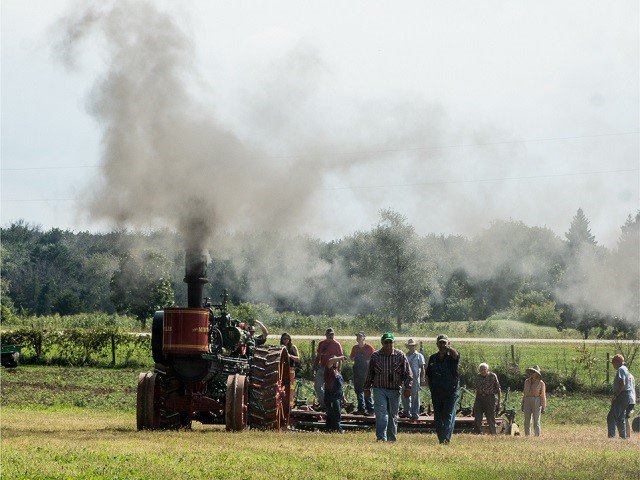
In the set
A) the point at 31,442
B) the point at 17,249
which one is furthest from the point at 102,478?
the point at 17,249

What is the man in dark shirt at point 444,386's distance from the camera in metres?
15.4

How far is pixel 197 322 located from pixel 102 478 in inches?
225

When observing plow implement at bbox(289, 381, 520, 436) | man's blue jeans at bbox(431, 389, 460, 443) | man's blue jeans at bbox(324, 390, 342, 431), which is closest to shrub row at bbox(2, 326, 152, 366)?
plow implement at bbox(289, 381, 520, 436)

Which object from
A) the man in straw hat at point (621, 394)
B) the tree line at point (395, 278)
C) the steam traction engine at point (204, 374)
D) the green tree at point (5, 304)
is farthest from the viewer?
the green tree at point (5, 304)

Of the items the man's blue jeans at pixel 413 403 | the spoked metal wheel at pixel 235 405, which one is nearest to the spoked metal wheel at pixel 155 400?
the spoked metal wheel at pixel 235 405

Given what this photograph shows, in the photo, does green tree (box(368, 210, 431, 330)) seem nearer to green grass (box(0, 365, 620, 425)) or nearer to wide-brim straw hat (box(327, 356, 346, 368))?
green grass (box(0, 365, 620, 425))

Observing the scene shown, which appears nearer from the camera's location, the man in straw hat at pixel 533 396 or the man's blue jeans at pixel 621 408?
the man's blue jeans at pixel 621 408

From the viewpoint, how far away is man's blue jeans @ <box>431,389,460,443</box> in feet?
50.7

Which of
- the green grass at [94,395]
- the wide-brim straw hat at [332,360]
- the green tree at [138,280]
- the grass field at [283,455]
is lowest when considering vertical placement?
the green grass at [94,395]

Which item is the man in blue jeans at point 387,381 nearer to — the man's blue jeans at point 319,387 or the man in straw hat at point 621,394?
the man's blue jeans at point 319,387

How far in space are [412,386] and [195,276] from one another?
16.8 feet

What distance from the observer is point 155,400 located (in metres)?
16.8

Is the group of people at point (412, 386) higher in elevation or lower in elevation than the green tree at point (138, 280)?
lower

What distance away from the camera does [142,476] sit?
10859mm
